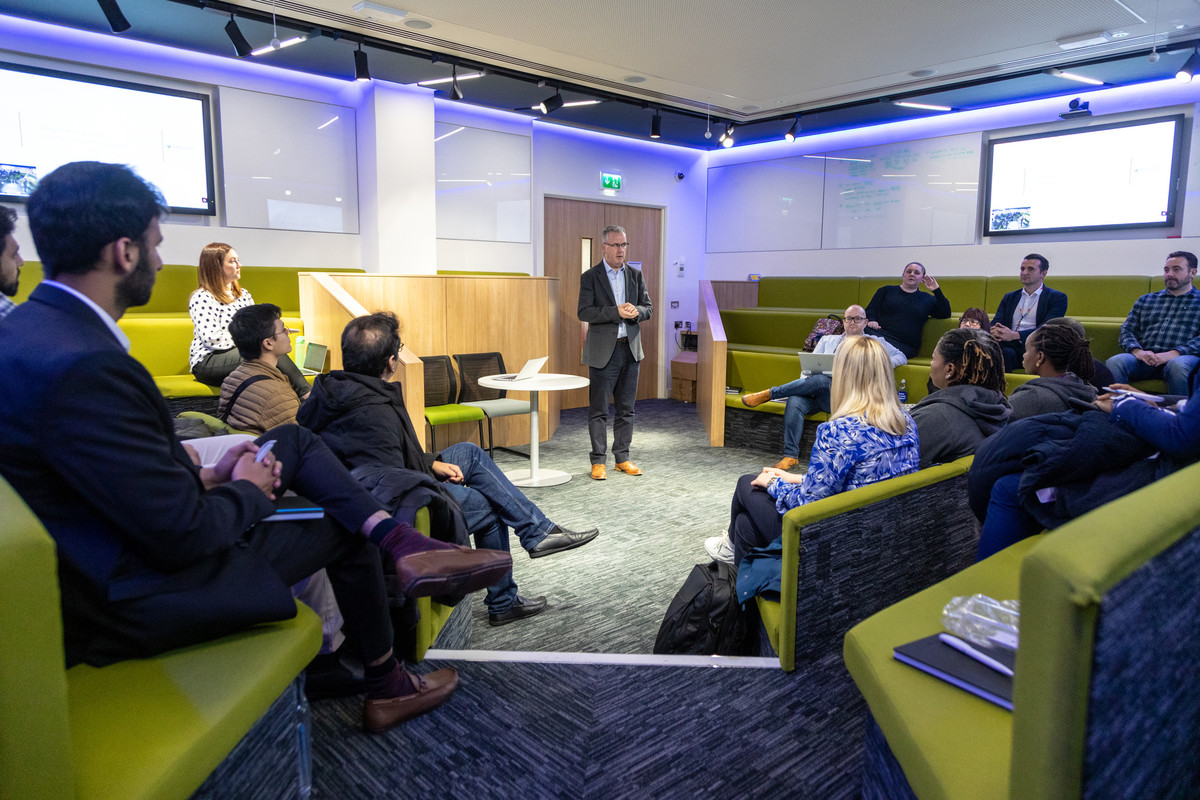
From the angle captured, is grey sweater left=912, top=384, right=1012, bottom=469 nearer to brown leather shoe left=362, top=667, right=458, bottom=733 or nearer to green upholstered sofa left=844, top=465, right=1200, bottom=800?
green upholstered sofa left=844, top=465, right=1200, bottom=800

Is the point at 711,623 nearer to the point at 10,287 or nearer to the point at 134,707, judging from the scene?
the point at 134,707

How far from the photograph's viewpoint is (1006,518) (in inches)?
82.8

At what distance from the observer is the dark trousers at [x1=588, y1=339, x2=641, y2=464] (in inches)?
193

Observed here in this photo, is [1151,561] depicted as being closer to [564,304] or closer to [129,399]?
[129,399]

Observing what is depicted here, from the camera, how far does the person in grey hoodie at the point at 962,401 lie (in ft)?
8.35

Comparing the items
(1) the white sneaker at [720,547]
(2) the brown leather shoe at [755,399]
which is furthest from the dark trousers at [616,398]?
(1) the white sneaker at [720,547]

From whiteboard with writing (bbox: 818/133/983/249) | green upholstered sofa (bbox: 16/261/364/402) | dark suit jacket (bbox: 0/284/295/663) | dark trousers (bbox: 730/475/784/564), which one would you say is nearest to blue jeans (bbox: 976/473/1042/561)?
dark trousers (bbox: 730/475/784/564)

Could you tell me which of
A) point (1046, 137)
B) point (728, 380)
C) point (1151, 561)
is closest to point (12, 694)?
point (1151, 561)

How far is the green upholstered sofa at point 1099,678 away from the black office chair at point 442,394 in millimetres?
3957

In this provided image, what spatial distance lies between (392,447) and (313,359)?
2488 mm

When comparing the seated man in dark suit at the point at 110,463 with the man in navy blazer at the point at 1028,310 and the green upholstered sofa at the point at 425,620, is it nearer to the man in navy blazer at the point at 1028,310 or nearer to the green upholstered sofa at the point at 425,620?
the green upholstered sofa at the point at 425,620

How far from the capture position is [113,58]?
5.33 m

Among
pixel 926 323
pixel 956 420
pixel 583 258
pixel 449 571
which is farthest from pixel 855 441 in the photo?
pixel 583 258

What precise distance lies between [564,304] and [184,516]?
21.9 feet
